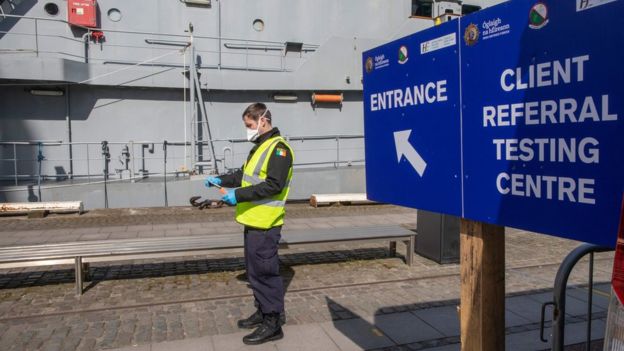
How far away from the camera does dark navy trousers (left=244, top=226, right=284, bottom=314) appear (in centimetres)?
429

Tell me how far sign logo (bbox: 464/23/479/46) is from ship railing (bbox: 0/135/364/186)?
963 centimetres

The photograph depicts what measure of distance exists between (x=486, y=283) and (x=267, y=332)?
245cm

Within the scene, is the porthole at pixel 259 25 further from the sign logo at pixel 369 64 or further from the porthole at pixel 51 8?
the sign logo at pixel 369 64

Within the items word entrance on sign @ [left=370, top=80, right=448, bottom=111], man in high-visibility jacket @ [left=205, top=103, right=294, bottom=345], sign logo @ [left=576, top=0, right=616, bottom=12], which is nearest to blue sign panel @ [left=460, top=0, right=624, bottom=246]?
sign logo @ [left=576, top=0, right=616, bottom=12]

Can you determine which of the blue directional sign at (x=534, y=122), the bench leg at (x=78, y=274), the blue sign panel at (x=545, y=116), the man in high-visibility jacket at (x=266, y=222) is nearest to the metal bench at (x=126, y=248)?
the bench leg at (x=78, y=274)

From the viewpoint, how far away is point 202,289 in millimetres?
5953

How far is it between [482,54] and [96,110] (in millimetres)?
11670

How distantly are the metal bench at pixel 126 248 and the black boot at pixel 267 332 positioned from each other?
1885 mm

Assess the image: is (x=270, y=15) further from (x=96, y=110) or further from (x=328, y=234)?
(x=328, y=234)

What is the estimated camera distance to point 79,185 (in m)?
11.0

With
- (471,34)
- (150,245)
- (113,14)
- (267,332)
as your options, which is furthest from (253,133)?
(113,14)

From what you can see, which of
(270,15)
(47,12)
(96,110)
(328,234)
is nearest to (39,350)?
(328,234)

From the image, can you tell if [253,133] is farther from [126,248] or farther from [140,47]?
[140,47]

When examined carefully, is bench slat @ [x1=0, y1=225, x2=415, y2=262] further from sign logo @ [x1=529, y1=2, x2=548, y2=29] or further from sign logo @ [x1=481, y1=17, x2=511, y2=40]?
sign logo @ [x1=529, y1=2, x2=548, y2=29]
